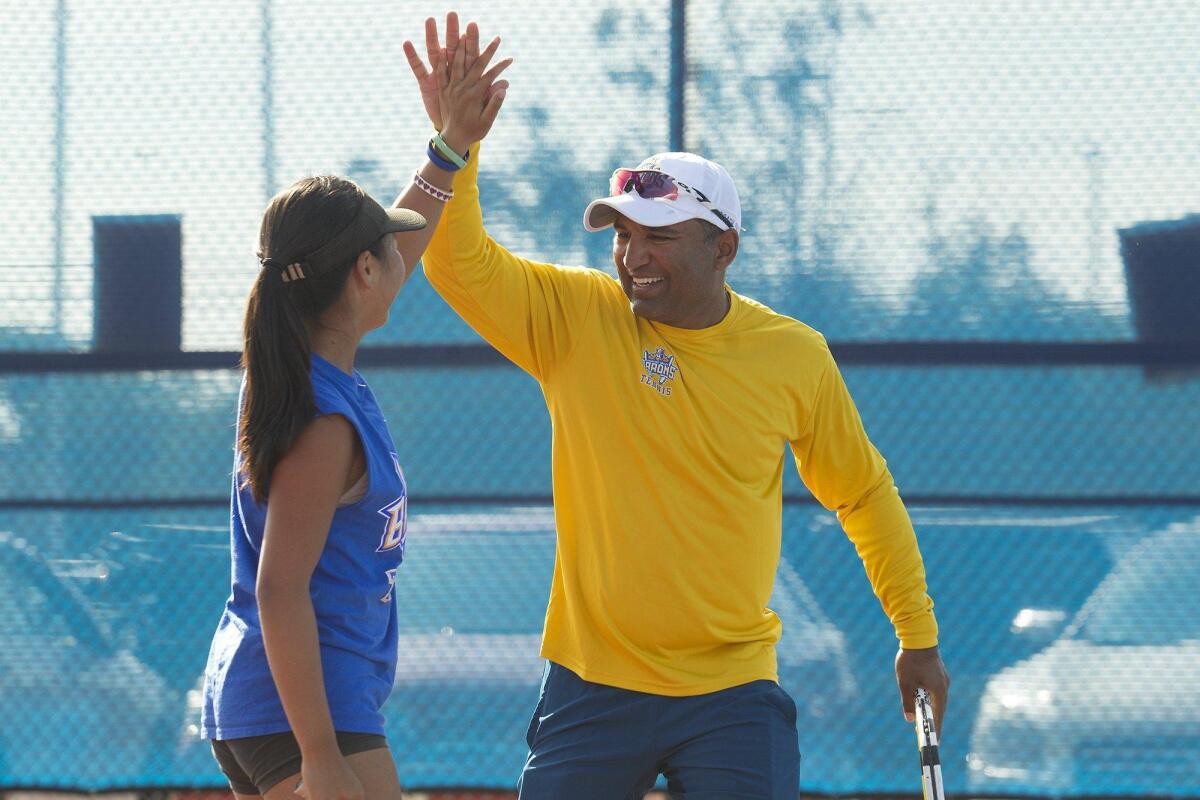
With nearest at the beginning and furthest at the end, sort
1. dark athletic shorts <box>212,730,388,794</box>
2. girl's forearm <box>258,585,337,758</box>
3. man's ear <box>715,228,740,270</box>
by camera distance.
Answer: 1. girl's forearm <box>258,585,337,758</box>
2. dark athletic shorts <box>212,730,388,794</box>
3. man's ear <box>715,228,740,270</box>

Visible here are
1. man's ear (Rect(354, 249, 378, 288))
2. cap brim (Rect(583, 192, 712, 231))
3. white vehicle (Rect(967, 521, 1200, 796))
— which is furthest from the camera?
white vehicle (Rect(967, 521, 1200, 796))

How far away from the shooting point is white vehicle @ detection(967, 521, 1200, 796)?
13.5ft

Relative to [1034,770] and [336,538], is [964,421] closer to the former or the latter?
[1034,770]

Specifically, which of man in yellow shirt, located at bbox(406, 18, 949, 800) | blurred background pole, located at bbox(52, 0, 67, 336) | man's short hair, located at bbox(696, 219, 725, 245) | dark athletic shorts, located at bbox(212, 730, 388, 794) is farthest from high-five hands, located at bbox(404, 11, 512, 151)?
blurred background pole, located at bbox(52, 0, 67, 336)

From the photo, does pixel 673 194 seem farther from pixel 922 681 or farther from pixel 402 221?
pixel 922 681

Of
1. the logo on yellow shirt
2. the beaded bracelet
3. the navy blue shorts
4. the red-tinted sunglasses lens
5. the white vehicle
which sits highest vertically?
the red-tinted sunglasses lens

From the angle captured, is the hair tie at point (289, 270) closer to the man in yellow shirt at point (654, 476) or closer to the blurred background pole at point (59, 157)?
the man in yellow shirt at point (654, 476)

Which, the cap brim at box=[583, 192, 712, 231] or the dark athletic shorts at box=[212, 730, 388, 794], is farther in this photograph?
the cap brim at box=[583, 192, 712, 231]

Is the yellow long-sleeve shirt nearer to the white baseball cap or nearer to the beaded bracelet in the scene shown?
the beaded bracelet

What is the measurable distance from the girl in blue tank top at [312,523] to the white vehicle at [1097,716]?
2.46m

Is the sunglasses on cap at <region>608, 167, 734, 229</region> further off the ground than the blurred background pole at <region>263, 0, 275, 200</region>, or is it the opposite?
the blurred background pole at <region>263, 0, 275, 200</region>

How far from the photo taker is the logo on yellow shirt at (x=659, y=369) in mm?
2910

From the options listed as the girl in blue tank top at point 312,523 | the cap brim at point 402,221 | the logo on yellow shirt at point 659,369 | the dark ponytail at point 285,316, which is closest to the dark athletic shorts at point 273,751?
the girl in blue tank top at point 312,523

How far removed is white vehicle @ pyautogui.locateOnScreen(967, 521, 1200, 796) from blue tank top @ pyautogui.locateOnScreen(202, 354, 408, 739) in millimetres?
2513
